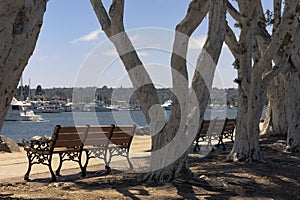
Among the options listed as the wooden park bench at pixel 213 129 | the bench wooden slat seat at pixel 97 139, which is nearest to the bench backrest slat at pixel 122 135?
the bench wooden slat seat at pixel 97 139

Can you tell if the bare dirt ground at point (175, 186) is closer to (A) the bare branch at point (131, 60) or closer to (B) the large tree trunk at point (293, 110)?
(A) the bare branch at point (131, 60)

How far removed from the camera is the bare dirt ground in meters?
7.02

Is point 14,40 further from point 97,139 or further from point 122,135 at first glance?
point 122,135

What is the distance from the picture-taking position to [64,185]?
25.6ft

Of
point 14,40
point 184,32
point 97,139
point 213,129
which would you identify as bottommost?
point 97,139

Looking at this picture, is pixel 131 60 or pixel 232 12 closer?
pixel 131 60

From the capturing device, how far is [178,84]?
8430 mm

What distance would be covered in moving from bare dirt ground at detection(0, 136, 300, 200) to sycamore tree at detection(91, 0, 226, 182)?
452mm

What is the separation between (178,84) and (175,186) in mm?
1830

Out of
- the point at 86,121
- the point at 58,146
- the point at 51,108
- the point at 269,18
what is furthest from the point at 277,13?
the point at 51,108

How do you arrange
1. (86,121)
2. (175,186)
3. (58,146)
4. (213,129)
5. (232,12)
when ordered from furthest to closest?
(86,121) → (213,129) → (232,12) → (58,146) → (175,186)

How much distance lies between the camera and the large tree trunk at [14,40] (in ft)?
10.5

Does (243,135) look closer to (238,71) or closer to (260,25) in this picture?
(238,71)

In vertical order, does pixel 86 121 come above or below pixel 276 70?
below
